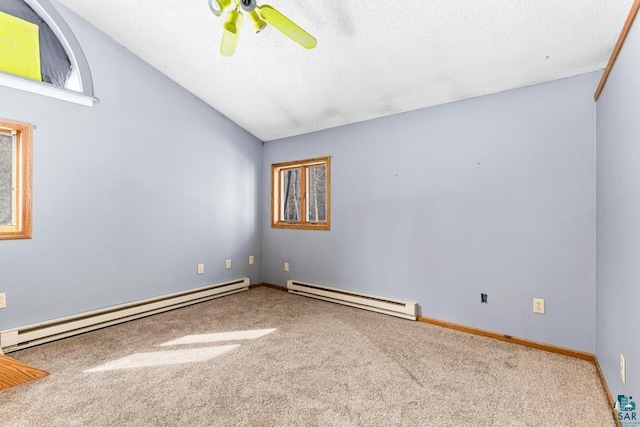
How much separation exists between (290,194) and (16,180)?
2814 mm

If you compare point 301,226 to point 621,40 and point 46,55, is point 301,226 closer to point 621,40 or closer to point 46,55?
point 46,55

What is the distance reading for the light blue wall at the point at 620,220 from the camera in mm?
1350

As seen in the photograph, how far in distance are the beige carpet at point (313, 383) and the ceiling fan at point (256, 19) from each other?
218 centimetres

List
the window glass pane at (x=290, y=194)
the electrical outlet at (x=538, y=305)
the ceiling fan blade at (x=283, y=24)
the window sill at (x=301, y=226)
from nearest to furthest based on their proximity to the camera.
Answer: the ceiling fan blade at (x=283, y=24) → the electrical outlet at (x=538, y=305) → the window sill at (x=301, y=226) → the window glass pane at (x=290, y=194)

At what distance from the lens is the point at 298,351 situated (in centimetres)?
237

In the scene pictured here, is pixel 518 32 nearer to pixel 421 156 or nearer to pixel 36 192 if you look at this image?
pixel 421 156

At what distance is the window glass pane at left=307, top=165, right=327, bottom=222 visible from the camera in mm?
3961

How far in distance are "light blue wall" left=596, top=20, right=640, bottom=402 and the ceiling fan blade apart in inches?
64.4

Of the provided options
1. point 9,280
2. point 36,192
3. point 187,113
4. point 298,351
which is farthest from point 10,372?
point 187,113

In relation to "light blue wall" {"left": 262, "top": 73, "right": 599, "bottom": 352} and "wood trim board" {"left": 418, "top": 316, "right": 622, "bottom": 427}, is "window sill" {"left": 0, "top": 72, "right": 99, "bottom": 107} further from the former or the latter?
"wood trim board" {"left": 418, "top": 316, "right": 622, "bottom": 427}

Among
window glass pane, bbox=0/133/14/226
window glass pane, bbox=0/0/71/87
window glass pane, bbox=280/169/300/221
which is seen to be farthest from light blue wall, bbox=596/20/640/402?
window glass pane, bbox=0/133/14/226

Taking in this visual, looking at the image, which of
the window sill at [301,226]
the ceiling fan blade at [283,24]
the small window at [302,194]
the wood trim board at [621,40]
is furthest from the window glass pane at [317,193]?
the wood trim board at [621,40]

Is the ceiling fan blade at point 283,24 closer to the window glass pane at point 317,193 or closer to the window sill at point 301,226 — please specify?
the window glass pane at point 317,193

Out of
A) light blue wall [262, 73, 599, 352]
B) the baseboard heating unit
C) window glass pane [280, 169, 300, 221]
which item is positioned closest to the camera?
light blue wall [262, 73, 599, 352]
